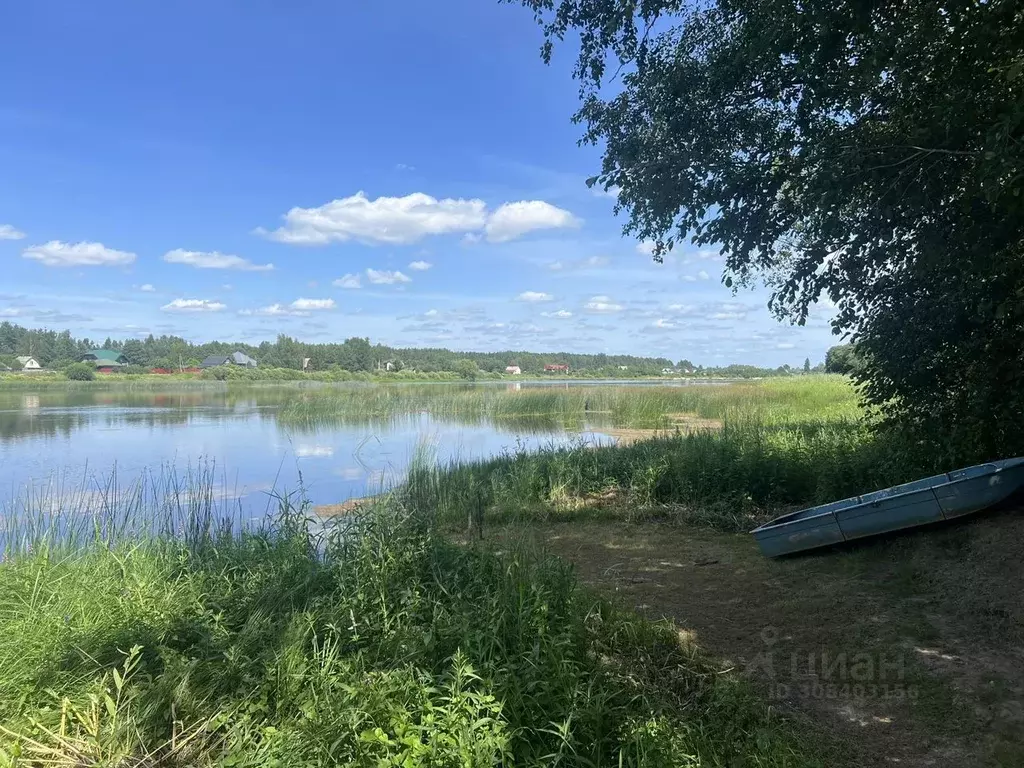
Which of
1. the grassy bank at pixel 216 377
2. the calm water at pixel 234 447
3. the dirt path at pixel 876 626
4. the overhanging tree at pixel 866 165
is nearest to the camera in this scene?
the dirt path at pixel 876 626

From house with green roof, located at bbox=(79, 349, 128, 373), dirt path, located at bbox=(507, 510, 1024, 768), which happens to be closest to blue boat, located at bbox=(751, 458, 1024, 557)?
dirt path, located at bbox=(507, 510, 1024, 768)

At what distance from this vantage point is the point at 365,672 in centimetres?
276

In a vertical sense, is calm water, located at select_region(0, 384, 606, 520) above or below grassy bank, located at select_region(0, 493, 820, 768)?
below

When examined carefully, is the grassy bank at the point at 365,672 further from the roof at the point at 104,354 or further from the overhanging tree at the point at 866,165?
the roof at the point at 104,354

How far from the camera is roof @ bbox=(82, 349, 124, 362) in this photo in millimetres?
73312

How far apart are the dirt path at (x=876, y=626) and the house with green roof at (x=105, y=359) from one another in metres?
73.0

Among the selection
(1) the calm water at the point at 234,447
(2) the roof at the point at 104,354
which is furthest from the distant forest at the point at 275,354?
(1) the calm water at the point at 234,447

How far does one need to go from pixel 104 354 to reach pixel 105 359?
3909 mm

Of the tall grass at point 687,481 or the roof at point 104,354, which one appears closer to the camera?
the tall grass at point 687,481

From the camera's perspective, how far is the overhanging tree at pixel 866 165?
13.1 ft

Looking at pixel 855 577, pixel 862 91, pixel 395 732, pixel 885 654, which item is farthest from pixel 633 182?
pixel 395 732

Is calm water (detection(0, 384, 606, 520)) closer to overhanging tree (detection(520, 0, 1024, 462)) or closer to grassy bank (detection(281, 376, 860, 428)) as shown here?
grassy bank (detection(281, 376, 860, 428))

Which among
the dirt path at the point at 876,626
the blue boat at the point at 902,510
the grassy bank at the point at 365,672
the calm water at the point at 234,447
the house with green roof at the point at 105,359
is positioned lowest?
the calm water at the point at 234,447

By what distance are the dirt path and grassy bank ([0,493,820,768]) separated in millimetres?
426
